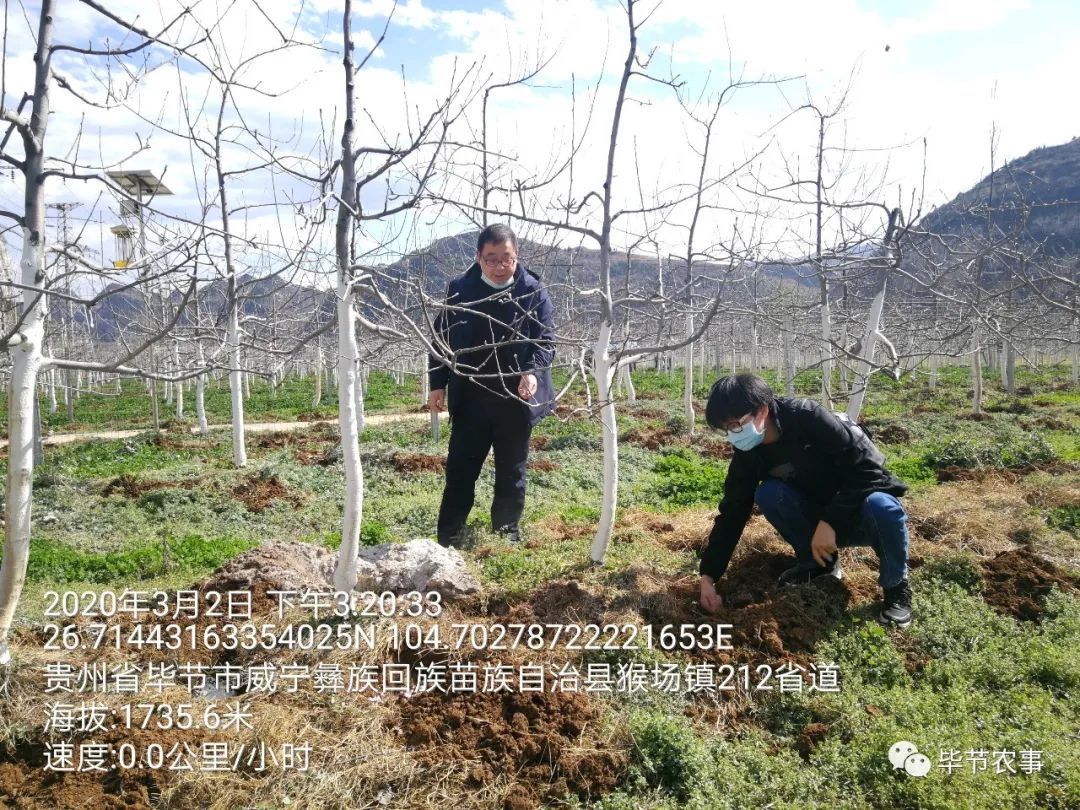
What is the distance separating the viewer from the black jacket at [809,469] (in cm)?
346

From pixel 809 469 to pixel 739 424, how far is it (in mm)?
576

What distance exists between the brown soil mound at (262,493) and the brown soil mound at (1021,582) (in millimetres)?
6392

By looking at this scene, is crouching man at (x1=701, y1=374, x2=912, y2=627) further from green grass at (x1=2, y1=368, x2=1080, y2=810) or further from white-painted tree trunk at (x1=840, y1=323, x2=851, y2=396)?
white-painted tree trunk at (x1=840, y1=323, x2=851, y2=396)

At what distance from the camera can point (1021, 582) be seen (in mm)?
3871

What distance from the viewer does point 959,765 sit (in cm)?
236

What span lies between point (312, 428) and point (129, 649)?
38.1 feet

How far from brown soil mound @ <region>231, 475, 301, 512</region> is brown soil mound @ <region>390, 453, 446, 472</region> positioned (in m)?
1.53

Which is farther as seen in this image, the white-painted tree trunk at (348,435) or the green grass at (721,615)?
the white-painted tree trunk at (348,435)

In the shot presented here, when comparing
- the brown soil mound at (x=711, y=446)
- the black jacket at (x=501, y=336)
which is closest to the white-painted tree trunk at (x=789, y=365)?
the brown soil mound at (x=711, y=446)

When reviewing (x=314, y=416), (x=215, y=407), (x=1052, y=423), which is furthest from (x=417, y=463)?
(x=215, y=407)

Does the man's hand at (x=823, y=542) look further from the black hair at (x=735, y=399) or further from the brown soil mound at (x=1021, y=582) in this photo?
the brown soil mound at (x=1021, y=582)

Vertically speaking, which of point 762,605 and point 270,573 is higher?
point 270,573

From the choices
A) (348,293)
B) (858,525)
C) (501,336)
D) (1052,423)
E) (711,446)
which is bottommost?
(711,446)

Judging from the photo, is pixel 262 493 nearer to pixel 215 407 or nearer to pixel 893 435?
pixel 893 435
